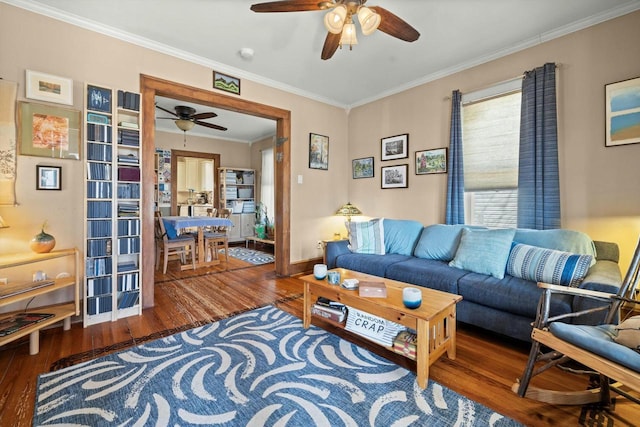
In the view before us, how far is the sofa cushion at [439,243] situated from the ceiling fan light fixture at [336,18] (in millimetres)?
2239

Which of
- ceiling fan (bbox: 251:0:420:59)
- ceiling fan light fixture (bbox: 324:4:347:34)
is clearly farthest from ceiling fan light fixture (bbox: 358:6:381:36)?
ceiling fan light fixture (bbox: 324:4:347:34)

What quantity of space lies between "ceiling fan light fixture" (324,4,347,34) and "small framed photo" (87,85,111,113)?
6.72ft

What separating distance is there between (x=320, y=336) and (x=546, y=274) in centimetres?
179

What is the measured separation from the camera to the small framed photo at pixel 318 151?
432cm

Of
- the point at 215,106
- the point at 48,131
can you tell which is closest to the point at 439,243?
the point at 215,106

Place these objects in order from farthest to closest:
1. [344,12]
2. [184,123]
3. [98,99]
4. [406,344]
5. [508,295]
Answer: [184,123] < [98,99] < [508,295] < [344,12] < [406,344]

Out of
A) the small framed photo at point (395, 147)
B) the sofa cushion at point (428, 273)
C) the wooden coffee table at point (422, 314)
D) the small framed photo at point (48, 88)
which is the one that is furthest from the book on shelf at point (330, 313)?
the small framed photo at point (48, 88)

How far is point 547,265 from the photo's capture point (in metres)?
2.10

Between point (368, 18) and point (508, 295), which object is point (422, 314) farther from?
point (368, 18)

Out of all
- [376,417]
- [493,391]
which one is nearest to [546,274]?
[493,391]

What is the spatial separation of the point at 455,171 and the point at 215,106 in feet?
9.90

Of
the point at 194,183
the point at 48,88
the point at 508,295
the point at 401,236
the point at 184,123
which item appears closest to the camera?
the point at 508,295

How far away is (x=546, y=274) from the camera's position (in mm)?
2074

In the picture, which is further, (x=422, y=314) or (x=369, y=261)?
(x=369, y=261)
